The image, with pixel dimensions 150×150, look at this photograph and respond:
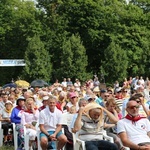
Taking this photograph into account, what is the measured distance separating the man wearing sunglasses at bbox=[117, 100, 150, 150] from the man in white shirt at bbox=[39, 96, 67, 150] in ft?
7.74

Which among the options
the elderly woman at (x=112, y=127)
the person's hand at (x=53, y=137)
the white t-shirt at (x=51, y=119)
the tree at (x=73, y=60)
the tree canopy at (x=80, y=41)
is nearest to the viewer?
the elderly woman at (x=112, y=127)

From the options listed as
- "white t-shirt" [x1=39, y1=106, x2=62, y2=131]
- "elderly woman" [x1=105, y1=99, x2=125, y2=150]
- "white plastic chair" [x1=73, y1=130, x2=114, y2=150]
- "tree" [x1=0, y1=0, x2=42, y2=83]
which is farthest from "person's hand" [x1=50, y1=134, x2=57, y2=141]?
"tree" [x1=0, y1=0, x2=42, y2=83]

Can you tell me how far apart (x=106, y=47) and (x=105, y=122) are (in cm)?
4493

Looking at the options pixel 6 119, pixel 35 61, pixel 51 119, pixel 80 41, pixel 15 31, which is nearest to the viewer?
pixel 51 119

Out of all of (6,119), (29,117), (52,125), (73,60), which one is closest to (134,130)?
(52,125)

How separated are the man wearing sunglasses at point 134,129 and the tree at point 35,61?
1653 inches

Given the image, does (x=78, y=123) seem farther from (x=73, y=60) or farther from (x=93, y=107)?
(x=73, y=60)

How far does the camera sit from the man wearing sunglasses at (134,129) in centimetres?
826

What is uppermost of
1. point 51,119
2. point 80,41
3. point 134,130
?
point 80,41

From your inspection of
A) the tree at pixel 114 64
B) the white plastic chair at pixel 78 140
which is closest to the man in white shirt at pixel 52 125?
the white plastic chair at pixel 78 140

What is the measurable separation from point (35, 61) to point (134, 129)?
139 ft

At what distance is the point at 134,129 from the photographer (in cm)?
840

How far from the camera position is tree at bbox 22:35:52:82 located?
50406mm

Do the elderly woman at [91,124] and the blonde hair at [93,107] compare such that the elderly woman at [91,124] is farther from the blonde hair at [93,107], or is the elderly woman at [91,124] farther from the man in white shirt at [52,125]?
the man in white shirt at [52,125]
